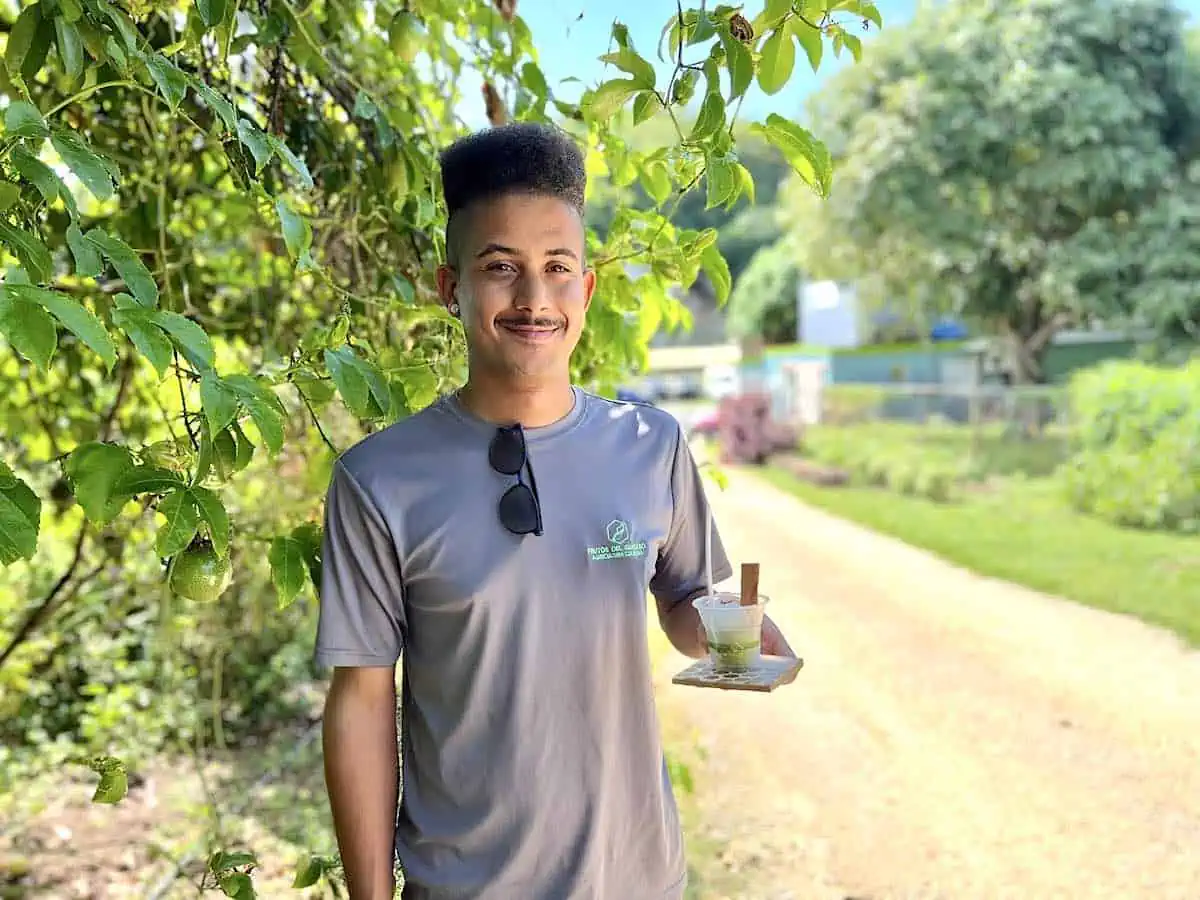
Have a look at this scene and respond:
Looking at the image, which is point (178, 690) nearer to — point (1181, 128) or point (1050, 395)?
point (1050, 395)

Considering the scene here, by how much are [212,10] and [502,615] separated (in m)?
0.64

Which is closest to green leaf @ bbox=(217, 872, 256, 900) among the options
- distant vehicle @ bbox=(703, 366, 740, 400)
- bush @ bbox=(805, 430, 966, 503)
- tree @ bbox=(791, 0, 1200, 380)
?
bush @ bbox=(805, 430, 966, 503)

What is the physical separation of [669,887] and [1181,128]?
38.8 ft

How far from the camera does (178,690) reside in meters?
3.94

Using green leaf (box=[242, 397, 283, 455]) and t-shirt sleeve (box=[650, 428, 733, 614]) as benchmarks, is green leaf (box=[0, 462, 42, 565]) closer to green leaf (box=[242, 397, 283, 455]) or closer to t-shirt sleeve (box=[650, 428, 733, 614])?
green leaf (box=[242, 397, 283, 455])

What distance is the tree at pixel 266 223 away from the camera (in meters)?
0.93

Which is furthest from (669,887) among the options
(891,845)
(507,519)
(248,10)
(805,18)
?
(891,845)

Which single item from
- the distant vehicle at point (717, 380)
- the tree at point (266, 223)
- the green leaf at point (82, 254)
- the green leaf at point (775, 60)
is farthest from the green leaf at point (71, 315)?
the distant vehicle at point (717, 380)

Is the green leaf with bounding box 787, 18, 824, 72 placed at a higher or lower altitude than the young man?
higher

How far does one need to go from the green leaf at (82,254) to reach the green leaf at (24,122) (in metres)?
0.07

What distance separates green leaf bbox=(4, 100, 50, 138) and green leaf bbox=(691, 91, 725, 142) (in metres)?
0.63

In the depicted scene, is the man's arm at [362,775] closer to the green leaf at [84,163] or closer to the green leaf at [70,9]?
the green leaf at [84,163]

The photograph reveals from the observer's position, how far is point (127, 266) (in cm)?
93

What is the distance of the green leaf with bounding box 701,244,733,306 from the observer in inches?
62.8
